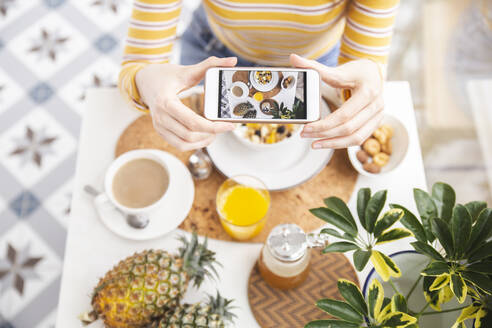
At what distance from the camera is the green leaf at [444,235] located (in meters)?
0.63

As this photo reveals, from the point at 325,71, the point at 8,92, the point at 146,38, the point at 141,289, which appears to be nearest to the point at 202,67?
the point at 325,71

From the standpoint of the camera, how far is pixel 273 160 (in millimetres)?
1028

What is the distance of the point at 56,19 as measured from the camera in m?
2.25

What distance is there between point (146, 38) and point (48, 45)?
1.41 metres

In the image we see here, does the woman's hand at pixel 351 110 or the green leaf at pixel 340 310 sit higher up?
the woman's hand at pixel 351 110

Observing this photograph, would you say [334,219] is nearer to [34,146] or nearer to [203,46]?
[203,46]

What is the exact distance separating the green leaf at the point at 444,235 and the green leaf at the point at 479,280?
0.12 ft

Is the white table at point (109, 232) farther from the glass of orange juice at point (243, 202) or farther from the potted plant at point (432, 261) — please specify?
the potted plant at point (432, 261)

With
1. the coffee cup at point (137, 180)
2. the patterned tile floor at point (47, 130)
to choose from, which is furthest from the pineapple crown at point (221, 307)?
the patterned tile floor at point (47, 130)

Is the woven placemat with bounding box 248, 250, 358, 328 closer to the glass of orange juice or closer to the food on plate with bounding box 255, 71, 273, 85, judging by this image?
the glass of orange juice

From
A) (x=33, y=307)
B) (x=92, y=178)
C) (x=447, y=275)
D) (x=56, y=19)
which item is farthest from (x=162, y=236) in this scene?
(x=56, y=19)

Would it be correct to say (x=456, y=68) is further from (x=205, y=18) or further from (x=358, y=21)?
(x=205, y=18)

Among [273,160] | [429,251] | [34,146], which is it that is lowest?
[34,146]

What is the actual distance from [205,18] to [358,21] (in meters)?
0.52
